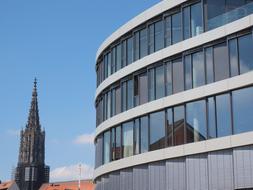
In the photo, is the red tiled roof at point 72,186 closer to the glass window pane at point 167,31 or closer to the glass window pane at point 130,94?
the glass window pane at point 130,94

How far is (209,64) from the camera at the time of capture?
92.0 ft

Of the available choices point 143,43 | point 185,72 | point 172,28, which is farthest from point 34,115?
point 185,72

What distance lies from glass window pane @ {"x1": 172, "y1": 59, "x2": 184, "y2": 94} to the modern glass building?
2.2 inches

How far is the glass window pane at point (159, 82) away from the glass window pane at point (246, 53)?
5.73 m

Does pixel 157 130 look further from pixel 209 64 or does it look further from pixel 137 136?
pixel 209 64

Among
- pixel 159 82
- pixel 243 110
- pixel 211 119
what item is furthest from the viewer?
pixel 159 82

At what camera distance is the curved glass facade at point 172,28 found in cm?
2794

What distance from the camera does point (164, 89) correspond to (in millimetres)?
30609

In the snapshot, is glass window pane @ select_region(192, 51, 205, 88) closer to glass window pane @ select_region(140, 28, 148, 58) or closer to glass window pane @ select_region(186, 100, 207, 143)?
glass window pane @ select_region(186, 100, 207, 143)

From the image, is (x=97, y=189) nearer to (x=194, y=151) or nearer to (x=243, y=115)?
(x=194, y=151)

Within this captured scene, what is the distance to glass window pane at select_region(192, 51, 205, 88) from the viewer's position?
1116 inches

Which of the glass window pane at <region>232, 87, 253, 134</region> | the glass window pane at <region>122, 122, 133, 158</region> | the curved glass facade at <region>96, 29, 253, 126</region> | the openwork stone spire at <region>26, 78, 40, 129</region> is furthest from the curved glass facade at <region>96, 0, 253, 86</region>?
the openwork stone spire at <region>26, 78, 40, 129</region>

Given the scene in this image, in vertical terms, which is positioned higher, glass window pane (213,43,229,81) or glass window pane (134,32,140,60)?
glass window pane (134,32,140,60)

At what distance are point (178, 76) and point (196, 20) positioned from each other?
10.5 feet
